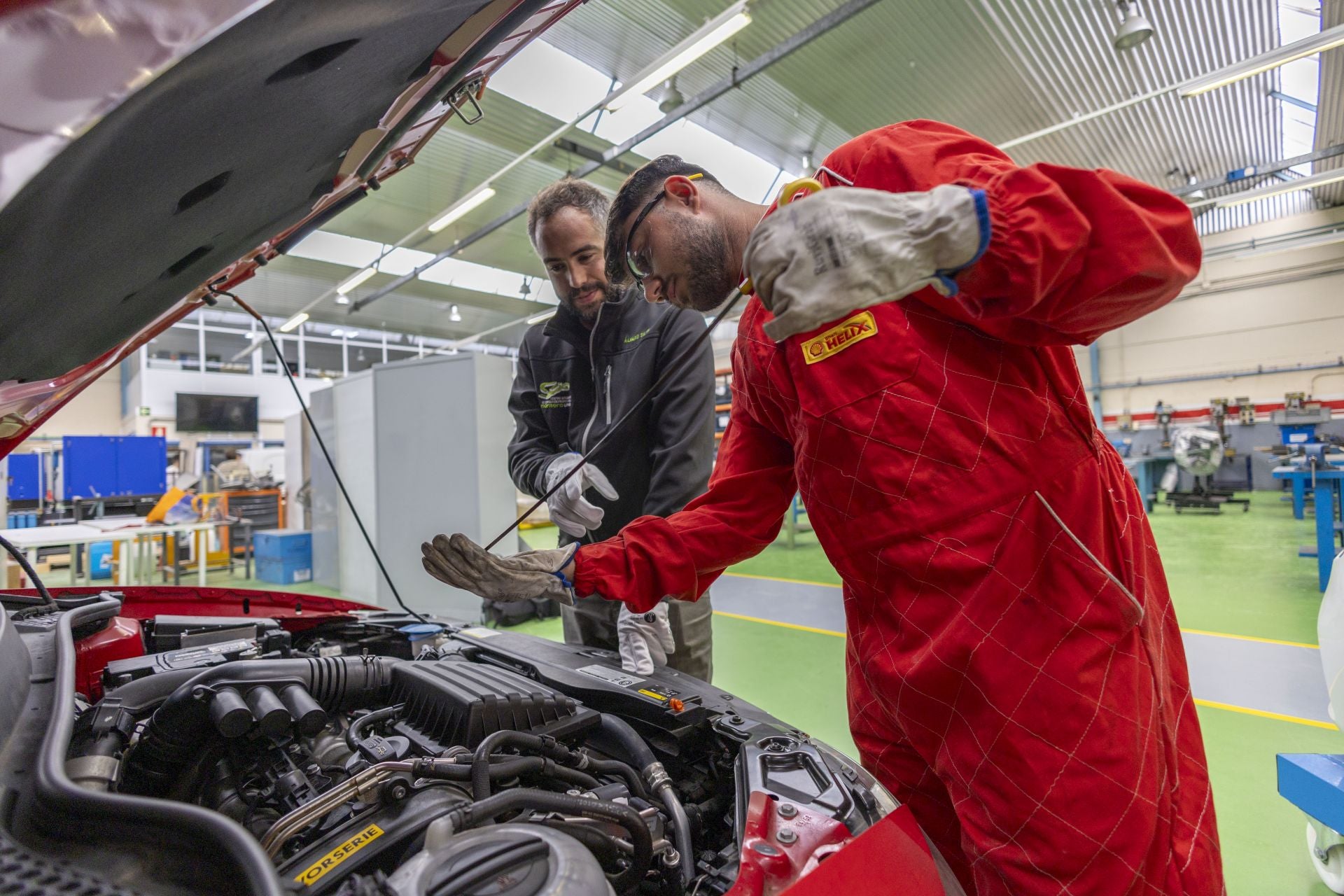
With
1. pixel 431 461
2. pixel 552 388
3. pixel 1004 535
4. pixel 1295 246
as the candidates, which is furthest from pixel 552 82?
pixel 1295 246

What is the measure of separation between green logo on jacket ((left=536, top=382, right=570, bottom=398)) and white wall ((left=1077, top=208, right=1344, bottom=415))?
10.9 meters

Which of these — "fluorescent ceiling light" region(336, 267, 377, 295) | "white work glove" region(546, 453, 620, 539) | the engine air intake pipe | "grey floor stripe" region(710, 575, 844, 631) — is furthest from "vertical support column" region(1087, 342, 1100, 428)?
the engine air intake pipe

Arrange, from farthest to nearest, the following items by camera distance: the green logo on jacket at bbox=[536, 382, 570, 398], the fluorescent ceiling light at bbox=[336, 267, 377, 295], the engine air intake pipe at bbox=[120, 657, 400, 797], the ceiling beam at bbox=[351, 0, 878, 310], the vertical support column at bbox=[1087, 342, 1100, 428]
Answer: the vertical support column at bbox=[1087, 342, 1100, 428]
the fluorescent ceiling light at bbox=[336, 267, 377, 295]
the ceiling beam at bbox=[351, 0, 878, 310]
the green logo on jacket at bbox=[536, 382, 570, 398]
the engine air intake pipe at bbox=[120, 657, 400, 797]

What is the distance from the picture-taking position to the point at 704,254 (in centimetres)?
113

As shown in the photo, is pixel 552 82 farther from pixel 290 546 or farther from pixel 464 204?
pixel 290 546

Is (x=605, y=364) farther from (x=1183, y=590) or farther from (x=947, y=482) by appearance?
(x=1183, y=590)

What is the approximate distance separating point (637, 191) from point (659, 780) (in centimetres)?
A: 98

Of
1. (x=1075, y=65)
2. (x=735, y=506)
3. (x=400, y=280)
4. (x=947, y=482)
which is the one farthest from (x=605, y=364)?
(x=400, y=280)

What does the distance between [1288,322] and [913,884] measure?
46.6ft

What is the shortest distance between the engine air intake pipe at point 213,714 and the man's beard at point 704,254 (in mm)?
890

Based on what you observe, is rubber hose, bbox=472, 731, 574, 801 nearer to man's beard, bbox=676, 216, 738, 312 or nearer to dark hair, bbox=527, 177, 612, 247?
man's beard, bbox=676, 216, 738, 312

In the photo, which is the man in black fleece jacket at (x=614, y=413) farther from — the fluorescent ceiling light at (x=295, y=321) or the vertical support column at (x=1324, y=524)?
the fluorescent ceiling light at (x=295, y=321)

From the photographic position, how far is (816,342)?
37.6 inches

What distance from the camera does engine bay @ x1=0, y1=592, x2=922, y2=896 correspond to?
0.61m
